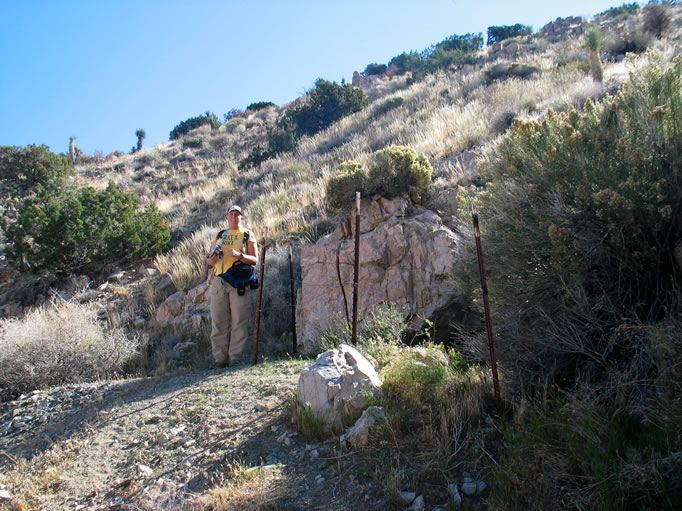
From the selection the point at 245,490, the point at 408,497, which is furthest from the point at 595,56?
the point at 245,490

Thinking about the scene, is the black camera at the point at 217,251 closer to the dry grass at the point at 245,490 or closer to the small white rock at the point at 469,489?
the dry grass at the point at 245,490

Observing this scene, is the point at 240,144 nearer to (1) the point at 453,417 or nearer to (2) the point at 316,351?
(2) the point at 316,351

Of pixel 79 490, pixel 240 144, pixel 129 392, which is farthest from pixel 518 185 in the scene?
pixel 240 144

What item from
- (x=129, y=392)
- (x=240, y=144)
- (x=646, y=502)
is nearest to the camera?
(x=646, y=502)

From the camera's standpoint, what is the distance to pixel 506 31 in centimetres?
3428

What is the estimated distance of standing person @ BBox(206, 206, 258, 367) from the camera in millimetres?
6777

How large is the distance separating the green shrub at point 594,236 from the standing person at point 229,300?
386 centimetres

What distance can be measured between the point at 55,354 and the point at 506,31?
36223mm

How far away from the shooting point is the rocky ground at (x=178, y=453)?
3189 millimetres

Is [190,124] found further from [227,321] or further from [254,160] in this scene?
[227,321]

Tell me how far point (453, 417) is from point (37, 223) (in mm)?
11628

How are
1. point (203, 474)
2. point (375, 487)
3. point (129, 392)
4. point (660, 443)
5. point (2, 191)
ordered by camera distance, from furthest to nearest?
point (2, 191) → point (129, 392) → point (203, 474) → point (375, 487) → point (660, 443)

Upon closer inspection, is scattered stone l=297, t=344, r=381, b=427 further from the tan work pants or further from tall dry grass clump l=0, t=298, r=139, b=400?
tall dry grass clump l=0, t=298, r=139, b=400

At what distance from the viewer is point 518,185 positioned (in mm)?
3961
